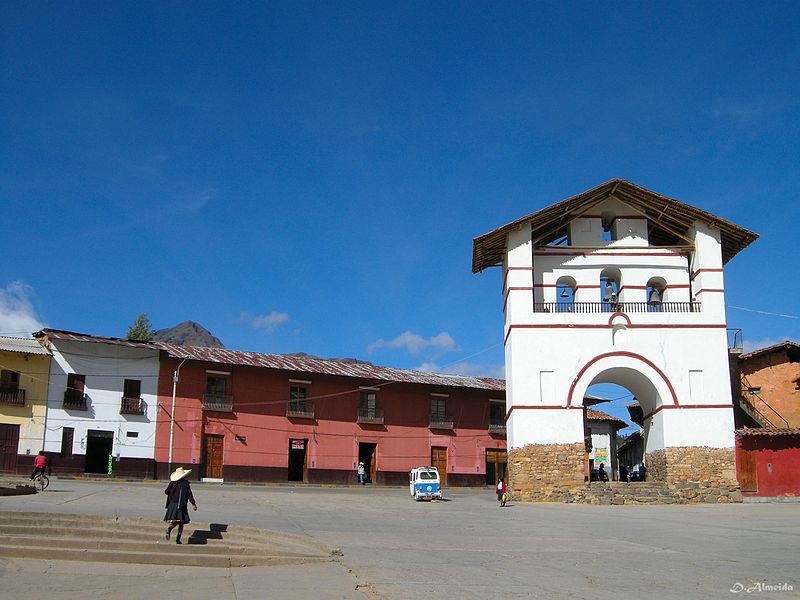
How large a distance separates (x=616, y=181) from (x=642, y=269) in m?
3.74

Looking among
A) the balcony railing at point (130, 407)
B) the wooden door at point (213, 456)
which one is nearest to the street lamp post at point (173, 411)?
the balcony railing at point (130, 407)

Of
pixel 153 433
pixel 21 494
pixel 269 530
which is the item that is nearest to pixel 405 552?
pixel 269 530

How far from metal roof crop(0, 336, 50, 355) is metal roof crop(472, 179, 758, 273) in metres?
20.3

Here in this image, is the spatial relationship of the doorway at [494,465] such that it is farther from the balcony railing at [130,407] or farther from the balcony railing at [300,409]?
the balcony railing at [130,407]

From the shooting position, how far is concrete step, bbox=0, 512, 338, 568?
40.1 feet

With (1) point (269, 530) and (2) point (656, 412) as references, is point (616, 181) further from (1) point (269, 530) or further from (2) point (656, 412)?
(1) point (269, 530)

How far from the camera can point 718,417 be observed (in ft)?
99.1

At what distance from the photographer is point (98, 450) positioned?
37.2 metres

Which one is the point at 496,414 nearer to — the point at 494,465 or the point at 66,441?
the point at 494,465

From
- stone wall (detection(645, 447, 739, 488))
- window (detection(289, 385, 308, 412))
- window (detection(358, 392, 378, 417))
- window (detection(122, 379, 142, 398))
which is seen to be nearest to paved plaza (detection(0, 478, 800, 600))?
stone wall (detection(645, 447, 739, 488))

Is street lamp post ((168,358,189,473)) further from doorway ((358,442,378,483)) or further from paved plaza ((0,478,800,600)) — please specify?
paved plaza ((0,478,800,600))

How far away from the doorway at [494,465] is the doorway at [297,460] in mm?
11371

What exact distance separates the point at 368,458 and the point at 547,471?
1547 cm

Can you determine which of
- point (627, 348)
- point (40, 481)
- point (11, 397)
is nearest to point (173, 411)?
point (11, 397)
